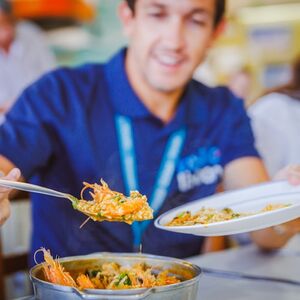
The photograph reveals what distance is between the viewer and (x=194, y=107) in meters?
2.12

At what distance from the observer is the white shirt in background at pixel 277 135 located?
273cm

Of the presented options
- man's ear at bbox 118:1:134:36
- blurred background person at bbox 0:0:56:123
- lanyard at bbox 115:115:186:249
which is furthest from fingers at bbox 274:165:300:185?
blurred background person at bbox 0:0:56:123

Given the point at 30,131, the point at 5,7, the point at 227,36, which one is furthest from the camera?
the point at 227,36

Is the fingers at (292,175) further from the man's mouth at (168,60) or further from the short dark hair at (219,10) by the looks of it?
the short dark hair at (219,10)

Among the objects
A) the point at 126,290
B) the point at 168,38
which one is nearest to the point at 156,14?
the point at 168,38

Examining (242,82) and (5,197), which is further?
(242,82)

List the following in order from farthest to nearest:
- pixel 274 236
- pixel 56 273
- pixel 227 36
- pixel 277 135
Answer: pixel 227 36 → pixel 277 135 → pixel 274 236 → pixel 56 273

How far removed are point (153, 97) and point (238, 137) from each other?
1.11 feet

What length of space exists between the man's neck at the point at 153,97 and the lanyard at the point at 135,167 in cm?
9

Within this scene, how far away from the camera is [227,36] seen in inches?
327

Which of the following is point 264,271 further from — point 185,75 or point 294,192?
point 185,75

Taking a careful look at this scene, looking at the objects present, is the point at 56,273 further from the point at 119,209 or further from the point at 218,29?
the point at 218,29

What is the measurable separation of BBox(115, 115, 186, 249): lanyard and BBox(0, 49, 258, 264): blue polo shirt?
2cm

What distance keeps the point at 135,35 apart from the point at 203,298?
2.92ft
